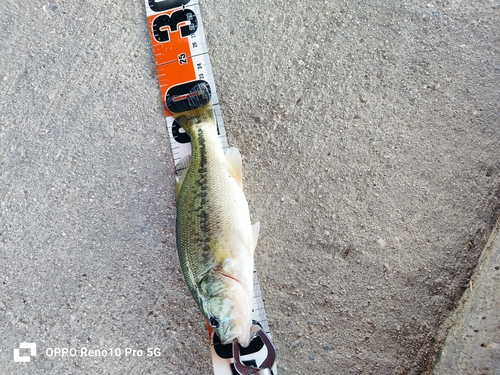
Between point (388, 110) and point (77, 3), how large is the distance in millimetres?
2218

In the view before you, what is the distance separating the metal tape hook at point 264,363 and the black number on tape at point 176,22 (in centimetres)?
197

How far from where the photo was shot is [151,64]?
2.61m

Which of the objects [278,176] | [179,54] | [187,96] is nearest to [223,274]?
[278,176]

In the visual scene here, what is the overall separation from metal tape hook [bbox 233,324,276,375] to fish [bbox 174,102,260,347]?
0.64ft

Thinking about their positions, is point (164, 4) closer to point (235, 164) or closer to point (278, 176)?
point (235, 164)

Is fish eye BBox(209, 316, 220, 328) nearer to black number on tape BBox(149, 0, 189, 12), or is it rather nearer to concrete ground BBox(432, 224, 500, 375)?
concrete ground BBox(432, 224, 500, 375)

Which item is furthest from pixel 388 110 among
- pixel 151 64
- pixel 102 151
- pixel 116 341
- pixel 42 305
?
pixel 42 305

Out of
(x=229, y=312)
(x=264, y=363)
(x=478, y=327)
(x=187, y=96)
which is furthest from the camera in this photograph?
(x=187, y=96)

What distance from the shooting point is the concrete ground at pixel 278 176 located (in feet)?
8.05

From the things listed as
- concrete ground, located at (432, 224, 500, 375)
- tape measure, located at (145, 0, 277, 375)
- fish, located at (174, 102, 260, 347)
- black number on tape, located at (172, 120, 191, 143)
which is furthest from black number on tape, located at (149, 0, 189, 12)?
concrete ground, located at (432, 224, 500, 375)

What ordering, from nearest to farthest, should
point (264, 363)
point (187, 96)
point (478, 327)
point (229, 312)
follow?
point (229, 312) → point (478, 327) → point (264, 363) → point (187, 96)

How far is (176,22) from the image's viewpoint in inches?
101

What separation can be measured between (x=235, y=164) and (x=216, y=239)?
50cm

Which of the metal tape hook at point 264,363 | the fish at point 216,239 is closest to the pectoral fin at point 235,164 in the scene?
the fish at point 216,239
